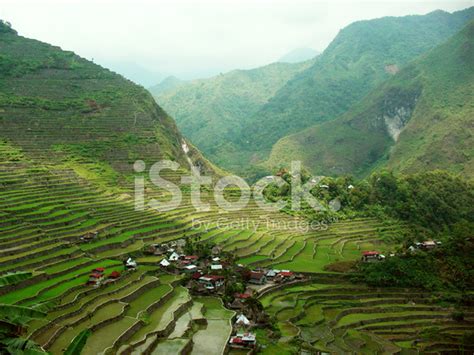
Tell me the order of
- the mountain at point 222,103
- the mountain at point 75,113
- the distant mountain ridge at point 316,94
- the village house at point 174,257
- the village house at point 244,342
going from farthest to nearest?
the distant mountain ridge at point 316,94 < the mountain at point 222,103 < the mountain at point 75,113 < the village house at point 174,257 < the village house at point 244,342

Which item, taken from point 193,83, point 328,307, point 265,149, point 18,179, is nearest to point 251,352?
point 328,307

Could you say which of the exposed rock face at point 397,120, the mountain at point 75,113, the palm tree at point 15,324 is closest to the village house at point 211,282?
the palm tree at point 15,324

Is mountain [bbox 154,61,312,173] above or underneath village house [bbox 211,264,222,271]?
above

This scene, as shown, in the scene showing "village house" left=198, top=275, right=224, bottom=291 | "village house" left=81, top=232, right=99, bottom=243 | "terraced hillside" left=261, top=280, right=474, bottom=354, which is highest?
"village house" left=81, top=232, right=99, bottom=243

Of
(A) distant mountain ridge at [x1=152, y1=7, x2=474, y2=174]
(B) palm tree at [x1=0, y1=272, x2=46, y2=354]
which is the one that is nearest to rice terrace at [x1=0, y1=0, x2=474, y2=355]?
(B) palm tree at [x1=0, y1=272, x2=46, y2=354]

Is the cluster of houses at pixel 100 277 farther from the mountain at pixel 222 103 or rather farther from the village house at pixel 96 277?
the mountain at pixel 222 103

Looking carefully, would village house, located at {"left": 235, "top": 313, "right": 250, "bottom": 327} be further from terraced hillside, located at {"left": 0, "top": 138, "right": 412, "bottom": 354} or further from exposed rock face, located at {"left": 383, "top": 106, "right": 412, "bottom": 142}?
exposed rock face, located at {"left": 383, "top": 106, "right": 412, "bottom": 142}

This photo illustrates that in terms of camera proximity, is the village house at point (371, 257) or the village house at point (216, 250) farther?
the village house at point (371, 257)
